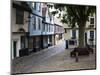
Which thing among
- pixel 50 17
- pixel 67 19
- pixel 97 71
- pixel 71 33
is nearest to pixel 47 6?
pixel 50 17

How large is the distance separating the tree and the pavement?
25 centimetres

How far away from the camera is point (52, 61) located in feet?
7.92

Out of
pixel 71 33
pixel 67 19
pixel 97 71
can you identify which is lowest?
pixel 97 71

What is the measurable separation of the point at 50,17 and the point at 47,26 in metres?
0.15

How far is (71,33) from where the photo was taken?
245 centimetres

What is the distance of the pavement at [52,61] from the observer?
229 centimetres

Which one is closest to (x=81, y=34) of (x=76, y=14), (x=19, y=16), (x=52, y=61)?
(x=76, y=14)

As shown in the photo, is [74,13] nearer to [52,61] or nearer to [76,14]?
[76,14]

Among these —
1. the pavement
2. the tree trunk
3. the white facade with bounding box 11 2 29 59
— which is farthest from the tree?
the white facade with bounding box 11 2 29 59

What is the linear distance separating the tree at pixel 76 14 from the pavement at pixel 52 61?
0.83ft
